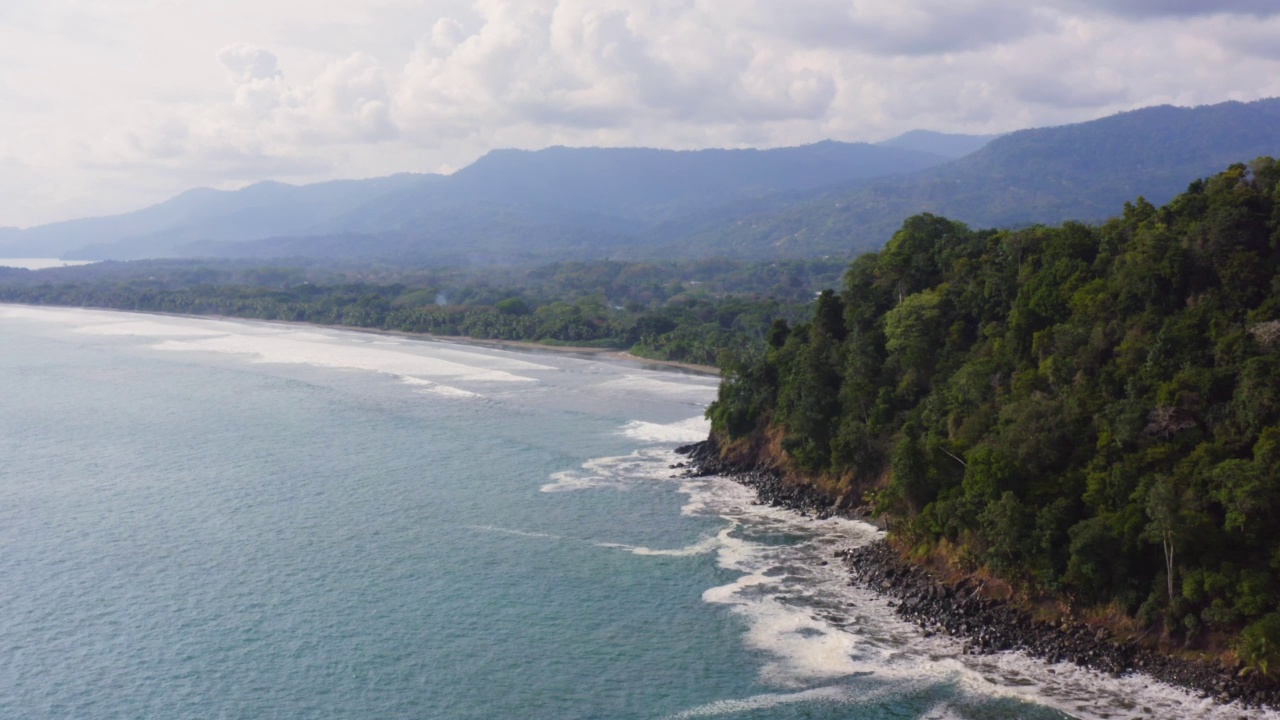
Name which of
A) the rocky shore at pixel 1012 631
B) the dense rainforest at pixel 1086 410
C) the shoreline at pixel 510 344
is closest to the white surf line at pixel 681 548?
the rocky shore at pixel 1012 631

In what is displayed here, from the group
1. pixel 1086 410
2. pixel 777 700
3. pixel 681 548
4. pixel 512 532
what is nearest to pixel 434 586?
pixel 512 532

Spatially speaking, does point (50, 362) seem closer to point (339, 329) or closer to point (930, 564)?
point (339, 329)

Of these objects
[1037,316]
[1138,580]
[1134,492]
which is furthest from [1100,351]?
[1138,580]

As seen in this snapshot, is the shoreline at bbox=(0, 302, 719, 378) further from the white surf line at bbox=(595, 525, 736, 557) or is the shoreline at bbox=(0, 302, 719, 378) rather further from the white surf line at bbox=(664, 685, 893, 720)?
the white surf line at bbox=(664, 685, 893, 720)

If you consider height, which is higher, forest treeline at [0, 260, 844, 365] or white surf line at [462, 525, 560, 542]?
forest treeline at [0, 260, 844, 365]

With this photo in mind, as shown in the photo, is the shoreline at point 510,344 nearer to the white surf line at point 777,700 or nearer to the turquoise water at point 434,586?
the turquoise water at point 434,586

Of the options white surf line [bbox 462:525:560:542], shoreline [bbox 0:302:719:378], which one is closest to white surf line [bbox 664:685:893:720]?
white surf line [bbox 462:525:560:542]
